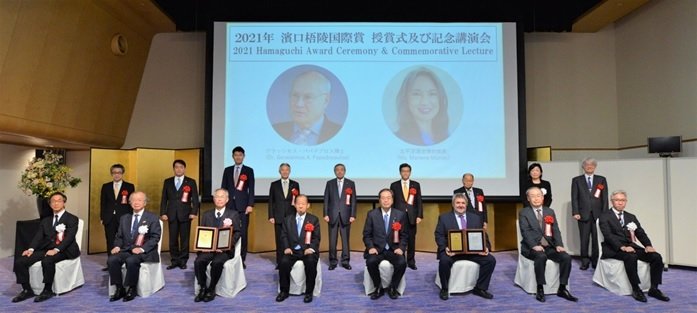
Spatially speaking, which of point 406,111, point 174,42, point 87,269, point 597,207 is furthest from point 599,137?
point 87,269

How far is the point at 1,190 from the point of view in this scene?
6.97 m

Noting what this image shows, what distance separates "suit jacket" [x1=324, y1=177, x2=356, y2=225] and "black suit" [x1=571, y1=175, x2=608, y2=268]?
265 centimetres

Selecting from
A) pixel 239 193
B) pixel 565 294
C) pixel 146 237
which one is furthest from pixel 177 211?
pixel 565 294

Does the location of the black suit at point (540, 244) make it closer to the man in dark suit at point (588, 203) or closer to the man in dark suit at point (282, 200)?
the man in dark suit at point (588, 203)

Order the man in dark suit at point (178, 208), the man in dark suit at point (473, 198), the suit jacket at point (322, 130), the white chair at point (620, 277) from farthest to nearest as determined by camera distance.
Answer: the suit jacket at point (322, 130) < the man in dark suit at point (178, 208) < the man in dark suit at point (473, 198) < the white chair at point (620, 277)

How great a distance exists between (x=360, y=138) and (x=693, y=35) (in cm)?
465

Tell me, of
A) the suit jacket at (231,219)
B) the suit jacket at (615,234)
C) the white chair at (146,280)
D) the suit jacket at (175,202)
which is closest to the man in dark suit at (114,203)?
the suit jacket at (175,202)

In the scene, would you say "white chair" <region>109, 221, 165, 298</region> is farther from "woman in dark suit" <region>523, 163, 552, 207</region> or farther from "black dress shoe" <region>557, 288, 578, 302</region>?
"woman in dark suit" <region>523, 163, 552, 207</region>

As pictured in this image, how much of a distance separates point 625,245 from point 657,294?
1.66 feet

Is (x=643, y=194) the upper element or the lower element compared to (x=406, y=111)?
lower

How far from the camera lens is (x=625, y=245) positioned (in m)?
4.82

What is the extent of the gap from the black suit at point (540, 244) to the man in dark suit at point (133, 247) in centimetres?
364

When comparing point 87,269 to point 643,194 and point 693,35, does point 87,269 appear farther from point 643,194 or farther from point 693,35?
point 693,35

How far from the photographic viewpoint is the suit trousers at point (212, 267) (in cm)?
462
